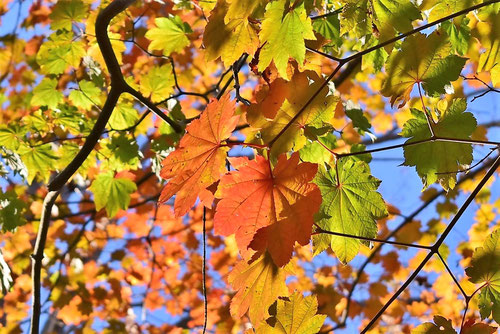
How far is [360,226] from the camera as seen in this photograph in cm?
124

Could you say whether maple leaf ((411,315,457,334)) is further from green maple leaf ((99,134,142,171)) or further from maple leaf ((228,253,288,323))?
green maple leaf ((99,134,142,171))

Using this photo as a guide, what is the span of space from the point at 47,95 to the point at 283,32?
1.71m

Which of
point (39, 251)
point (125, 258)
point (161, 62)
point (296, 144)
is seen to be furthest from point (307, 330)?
point (125, 258)

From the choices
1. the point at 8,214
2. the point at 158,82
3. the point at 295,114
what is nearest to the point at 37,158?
the point at 8,214

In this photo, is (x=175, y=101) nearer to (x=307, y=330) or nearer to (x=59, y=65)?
(x=59, y=65)

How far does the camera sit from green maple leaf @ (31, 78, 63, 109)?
2492 millimetres

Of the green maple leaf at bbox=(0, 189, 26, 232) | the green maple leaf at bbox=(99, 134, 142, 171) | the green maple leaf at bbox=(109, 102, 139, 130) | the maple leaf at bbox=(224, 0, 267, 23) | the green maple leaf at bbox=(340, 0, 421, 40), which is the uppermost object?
the green maple leaf at bbox=(109, 102, 139, 130)

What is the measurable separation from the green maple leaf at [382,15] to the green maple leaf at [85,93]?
4.88ft

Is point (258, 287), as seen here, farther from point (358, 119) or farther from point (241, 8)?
point (358, 119)

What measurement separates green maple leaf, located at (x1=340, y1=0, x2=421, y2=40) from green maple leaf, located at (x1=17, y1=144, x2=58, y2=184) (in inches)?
63.4

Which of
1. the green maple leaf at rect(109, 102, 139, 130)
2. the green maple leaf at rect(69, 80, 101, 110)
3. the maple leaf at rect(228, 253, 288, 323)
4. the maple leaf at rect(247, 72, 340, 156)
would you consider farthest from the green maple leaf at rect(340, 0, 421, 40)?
the green maple leaf at rect(69, 80, 101, 110)

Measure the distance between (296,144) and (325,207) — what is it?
180 millimetres

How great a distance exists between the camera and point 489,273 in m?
1.16

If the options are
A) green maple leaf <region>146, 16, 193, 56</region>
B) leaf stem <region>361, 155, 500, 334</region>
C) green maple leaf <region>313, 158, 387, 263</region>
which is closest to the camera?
leaf stem <region>361, 155, 500, 334</region>
